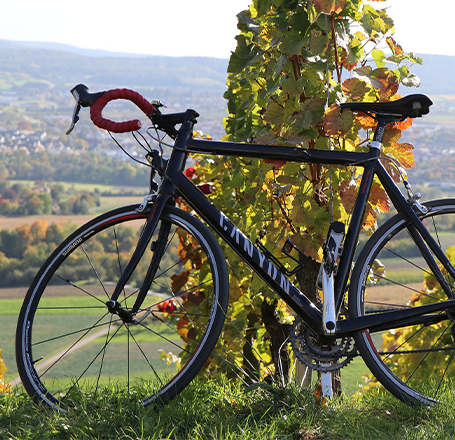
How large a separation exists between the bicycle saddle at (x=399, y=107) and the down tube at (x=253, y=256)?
25.4 inches

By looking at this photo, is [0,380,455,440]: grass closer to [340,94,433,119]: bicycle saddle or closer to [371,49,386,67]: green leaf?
[340,94,433,119]: bicycle saddle

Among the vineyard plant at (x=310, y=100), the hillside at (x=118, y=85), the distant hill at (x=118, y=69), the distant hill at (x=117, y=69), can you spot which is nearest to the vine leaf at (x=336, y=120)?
the vineyard plant at (x=310, y=100)

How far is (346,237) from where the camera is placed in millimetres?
1938

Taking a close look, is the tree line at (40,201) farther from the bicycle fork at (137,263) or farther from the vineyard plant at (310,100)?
the bicycle fork at (137,263)

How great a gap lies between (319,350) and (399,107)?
96 centimetres

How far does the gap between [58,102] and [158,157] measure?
81248mm

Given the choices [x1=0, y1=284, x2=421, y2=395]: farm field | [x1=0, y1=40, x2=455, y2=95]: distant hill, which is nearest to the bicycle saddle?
[x1=0, y1=284, x2=421, y2=395]: farm field

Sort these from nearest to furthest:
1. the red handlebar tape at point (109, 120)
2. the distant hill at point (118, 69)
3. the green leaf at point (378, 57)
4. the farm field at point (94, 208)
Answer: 1. the red handlebar tape at point (109, 120)
2. the green leaf at point (378, 57)
3. the farm field at point (94, 208)
4. the distant hill at point (118, 69)

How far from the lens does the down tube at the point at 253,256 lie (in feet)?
6.22

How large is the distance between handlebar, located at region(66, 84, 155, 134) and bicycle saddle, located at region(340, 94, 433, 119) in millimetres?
786

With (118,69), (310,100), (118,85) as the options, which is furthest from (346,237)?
(118,69)

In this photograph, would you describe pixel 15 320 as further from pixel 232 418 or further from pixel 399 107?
pixel 399 107

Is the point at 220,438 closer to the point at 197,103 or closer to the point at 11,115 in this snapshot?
the point at 197,103

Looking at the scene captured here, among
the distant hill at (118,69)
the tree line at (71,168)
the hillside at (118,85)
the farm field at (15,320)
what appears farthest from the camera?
the distant hill at (118,69)
